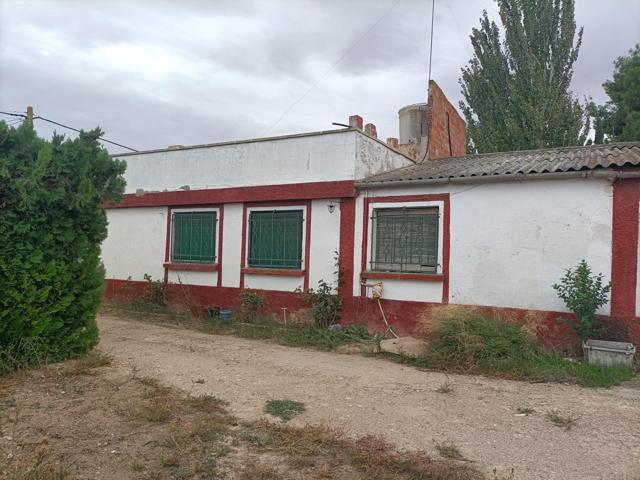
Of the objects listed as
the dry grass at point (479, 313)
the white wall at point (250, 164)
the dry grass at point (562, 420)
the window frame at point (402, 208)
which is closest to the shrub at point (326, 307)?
the window frame at point (402, 208)

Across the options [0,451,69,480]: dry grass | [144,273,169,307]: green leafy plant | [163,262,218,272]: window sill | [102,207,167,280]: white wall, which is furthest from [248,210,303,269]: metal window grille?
[0,451,69,480]: dry grass

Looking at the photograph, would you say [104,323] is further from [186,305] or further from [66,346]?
[66,346]

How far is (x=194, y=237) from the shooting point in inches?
468

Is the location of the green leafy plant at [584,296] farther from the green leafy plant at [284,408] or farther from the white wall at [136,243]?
the white wall at [136,243]

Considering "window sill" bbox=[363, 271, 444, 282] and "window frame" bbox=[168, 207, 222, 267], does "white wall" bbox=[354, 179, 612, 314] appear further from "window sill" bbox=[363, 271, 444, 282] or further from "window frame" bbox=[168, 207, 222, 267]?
"window frame" bbox=[168, 207, 222, 267]

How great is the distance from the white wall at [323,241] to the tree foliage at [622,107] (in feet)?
43.4

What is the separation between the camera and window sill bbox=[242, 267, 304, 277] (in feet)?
33.6

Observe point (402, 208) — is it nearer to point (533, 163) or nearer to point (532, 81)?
point (533, 163)

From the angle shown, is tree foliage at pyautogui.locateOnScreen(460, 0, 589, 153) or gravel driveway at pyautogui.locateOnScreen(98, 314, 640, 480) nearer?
gravel driveway at pyautogui.locateOnScreen(98, 314, 640, 480)

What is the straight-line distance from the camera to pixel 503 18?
19.0 meters

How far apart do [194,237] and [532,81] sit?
545 inches

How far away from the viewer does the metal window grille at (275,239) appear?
10.4 metres

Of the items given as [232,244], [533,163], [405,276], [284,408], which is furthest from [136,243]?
[533,163]

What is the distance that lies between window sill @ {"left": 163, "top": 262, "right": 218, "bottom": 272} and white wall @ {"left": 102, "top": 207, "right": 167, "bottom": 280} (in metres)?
0.36
